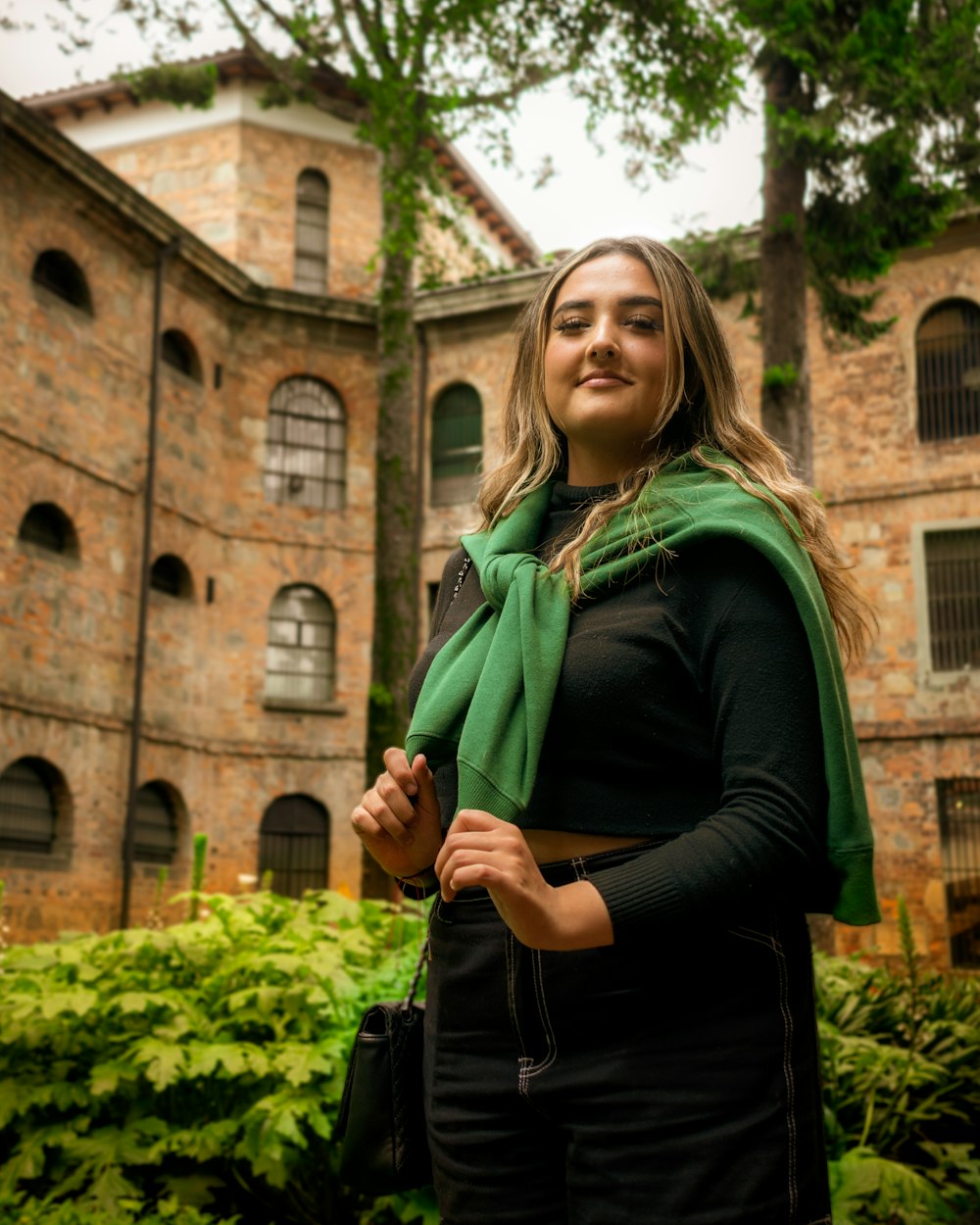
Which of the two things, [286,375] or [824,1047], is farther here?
[286,375]

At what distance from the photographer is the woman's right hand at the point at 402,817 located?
5.96 feet

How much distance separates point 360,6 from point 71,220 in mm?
5484

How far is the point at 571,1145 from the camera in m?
1.58

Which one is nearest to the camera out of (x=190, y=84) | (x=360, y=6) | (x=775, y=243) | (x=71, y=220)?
(x=775, y=243)

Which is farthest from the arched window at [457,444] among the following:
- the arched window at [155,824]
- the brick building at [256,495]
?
the arched window at [155,824]

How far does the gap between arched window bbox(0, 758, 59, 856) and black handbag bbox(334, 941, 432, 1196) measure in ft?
47.9

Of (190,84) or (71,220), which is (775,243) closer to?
(190,84)

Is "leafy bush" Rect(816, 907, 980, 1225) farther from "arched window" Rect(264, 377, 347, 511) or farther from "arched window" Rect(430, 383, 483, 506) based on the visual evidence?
"arched window" Rect(264, 377, 347, 511)

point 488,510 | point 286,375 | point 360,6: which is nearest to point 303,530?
point 286,375

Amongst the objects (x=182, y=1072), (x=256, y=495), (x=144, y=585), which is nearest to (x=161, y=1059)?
(x=182, y=1072)

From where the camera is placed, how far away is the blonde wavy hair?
182cm

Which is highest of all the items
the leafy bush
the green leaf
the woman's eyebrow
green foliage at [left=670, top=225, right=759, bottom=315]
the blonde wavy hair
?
green foliage at [left=670, top=225, right=759, bottom=315]

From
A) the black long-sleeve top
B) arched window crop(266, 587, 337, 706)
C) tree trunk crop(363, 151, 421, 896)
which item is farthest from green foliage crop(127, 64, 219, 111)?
the black long-sleeve top

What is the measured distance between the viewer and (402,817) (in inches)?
72.3
